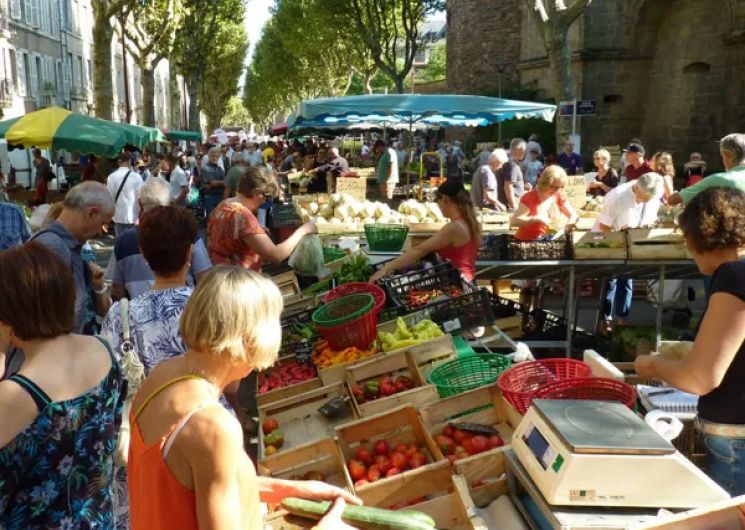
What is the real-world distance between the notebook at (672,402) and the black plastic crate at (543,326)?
386 cm

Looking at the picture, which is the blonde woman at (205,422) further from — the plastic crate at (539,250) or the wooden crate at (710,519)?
the plastic crate at (539,250)

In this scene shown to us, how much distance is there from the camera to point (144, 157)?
22609mm

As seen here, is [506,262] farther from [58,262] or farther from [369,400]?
[58,262]

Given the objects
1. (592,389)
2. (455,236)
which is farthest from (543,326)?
(592,389)

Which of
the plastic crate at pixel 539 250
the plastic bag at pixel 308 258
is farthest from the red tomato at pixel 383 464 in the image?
the plastic crate at pixel 539 250

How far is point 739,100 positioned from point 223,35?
3427 cm

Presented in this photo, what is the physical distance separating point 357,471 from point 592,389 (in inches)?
48.5

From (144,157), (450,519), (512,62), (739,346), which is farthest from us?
(512,62)

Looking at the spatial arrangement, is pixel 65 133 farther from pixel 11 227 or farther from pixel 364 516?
pixel 364 516

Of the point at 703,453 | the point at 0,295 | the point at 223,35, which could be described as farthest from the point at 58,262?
the point at 223,35

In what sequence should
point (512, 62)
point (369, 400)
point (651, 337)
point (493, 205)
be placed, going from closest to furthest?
point (369, 400) → point (651, 337) → point (493, 205) → point (512, 62)

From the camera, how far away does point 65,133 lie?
12406 millimetres

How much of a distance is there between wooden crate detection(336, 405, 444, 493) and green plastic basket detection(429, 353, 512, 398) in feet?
0.94

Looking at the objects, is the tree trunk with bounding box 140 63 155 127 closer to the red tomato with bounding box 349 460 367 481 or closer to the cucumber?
the red tomato with bounding box 349 460 367 481
